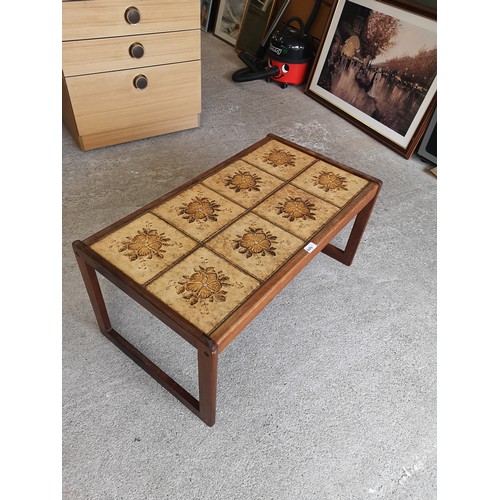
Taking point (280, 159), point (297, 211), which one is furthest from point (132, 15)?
point (297, 211)

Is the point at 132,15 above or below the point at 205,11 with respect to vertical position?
above

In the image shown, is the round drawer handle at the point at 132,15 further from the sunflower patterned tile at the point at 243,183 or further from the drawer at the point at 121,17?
the sunflower patterned tile at the point at 243,183

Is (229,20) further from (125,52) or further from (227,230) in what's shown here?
(227,230)

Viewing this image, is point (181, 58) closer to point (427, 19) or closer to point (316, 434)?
point (427, 19)

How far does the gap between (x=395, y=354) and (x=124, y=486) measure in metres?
0.87

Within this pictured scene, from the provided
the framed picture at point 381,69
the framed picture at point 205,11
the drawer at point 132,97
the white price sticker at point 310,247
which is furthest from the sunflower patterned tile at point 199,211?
the framed picture at point 205,11

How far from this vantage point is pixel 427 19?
1982mm

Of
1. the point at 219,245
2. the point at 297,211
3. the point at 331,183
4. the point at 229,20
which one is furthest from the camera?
the point at 229,20

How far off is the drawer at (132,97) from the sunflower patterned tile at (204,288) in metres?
1.13

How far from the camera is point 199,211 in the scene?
1151 millimetres

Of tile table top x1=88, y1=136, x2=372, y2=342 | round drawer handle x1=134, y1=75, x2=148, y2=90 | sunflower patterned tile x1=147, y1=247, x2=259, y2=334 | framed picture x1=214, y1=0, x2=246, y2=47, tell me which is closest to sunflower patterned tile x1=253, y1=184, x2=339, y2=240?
tile table top x1=88, y1=136, x2=372, y2=342

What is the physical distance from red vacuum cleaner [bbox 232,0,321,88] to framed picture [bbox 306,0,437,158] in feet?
0.36

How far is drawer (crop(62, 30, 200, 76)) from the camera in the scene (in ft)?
5.39

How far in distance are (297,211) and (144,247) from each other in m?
0.44
